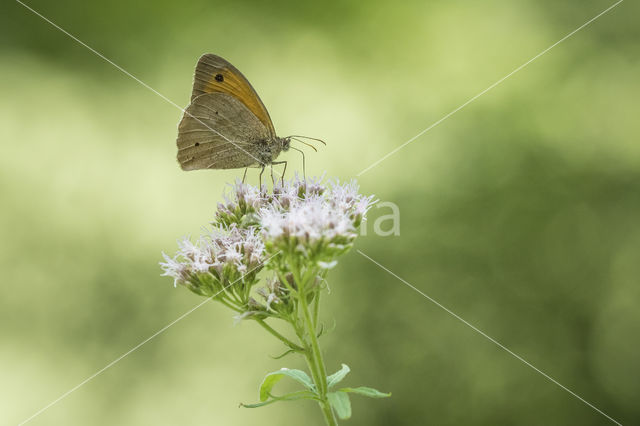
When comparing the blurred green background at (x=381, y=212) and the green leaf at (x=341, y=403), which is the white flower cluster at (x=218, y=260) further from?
the blurred green background at (x=381, y=212)

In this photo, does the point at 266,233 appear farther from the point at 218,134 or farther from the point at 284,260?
the point at 218,134

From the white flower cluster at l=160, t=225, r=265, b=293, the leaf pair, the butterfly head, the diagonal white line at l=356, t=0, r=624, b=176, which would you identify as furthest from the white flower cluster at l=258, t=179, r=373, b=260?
the diagonal white line at l=356, t=0, r=624, b=176

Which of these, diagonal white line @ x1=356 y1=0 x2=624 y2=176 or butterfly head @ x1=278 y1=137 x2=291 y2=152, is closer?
butterfly head @ x1=278 y1=137 x2=291 y2=152

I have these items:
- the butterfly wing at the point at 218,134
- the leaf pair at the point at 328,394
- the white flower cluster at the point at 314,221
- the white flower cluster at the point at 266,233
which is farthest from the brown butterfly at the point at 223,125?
the leaf pair at the point at 328,394

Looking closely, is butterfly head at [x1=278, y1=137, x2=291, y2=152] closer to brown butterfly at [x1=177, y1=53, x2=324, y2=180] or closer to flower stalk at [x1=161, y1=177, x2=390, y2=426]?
brown butterfly at [x1=177, y1=53, x2=324, y2=180]

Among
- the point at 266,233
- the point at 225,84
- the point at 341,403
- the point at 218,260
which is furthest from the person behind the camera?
the point at 225,84

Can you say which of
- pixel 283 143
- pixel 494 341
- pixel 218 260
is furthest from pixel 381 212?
pixel 218 260
